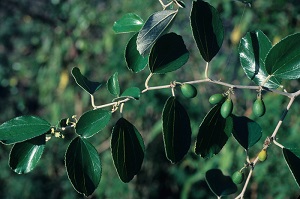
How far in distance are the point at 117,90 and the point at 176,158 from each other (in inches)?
5.2

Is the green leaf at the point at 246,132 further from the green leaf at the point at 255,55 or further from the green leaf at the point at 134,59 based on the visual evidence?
the green leaf at the point at 134,59

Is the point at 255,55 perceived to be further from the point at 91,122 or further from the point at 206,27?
the point at 91,122

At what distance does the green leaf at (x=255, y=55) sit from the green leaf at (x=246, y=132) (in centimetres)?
6

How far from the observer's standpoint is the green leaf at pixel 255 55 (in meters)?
0.84

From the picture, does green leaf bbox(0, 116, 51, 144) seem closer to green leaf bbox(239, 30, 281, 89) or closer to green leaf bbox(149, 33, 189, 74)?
green leaf bbox(149, 33, 189, 74)

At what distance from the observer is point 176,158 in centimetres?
73

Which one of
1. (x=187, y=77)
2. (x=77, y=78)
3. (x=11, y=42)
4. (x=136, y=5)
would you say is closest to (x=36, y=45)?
(x=136, y=5)

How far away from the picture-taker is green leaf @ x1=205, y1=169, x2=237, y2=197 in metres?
0.97

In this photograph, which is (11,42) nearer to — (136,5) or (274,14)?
(136,5)

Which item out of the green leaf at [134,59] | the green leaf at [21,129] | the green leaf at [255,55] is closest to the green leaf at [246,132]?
the green leaf at [255,55]

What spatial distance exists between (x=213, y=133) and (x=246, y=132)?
12cm

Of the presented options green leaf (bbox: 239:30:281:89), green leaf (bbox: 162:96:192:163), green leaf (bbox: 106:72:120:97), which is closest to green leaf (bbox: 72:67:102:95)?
green leaf (bbox: 106:72:120:97)

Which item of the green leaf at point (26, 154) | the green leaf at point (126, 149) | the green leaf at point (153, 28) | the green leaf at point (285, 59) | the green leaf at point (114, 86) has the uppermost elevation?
the green leaf at point (153, 28)

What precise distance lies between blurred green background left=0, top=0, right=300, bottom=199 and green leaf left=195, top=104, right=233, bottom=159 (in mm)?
1227
